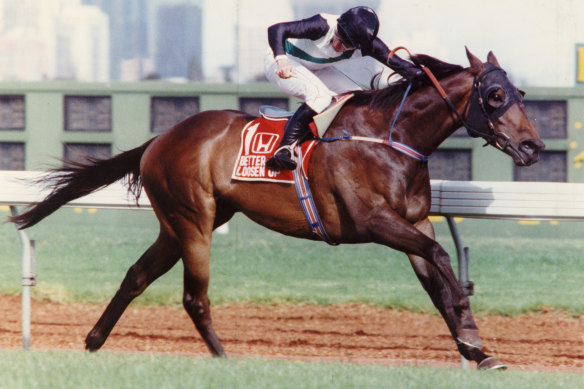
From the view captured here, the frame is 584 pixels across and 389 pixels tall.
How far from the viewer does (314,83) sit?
4.57 m

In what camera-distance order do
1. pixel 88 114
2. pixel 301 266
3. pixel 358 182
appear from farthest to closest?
pixel 88 114
pixel 301 266
pixel 358 182

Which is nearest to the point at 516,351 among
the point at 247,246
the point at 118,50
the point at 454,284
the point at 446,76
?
the point at 454,284

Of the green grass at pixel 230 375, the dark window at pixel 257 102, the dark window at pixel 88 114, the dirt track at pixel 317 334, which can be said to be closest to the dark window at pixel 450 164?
the dirt track at pixel 317 334

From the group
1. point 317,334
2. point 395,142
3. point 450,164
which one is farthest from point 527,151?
point 450,164

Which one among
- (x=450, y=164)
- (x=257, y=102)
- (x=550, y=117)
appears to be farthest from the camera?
(x=257, y=102)

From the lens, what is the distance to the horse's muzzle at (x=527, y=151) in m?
4.18

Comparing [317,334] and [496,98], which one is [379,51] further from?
[317,334]

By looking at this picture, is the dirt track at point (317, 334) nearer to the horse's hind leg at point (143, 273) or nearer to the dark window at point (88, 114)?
the horse's hind leg at point (143, 273)

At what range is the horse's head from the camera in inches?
165

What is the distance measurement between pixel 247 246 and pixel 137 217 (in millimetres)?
967

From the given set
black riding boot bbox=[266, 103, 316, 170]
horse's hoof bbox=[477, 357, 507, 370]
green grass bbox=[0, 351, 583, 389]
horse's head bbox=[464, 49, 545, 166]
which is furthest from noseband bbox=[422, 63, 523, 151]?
green grass bbox=[0, 351, 583, 389]

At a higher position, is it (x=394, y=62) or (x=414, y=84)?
(x=394, y=62)

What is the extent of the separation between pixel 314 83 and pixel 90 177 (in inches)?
61.2

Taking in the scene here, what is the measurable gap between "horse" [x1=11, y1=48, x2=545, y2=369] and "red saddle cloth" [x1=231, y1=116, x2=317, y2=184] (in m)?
0.05
